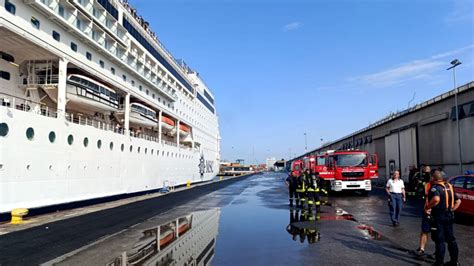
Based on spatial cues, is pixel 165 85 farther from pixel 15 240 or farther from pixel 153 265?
pixel 153 265

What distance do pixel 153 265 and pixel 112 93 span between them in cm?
1779

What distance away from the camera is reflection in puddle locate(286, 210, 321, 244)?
26.8 feet

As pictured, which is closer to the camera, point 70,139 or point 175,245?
point 175,245

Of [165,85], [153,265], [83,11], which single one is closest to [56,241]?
[153,265]

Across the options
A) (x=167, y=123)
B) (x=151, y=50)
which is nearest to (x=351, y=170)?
(x=167, y=123)

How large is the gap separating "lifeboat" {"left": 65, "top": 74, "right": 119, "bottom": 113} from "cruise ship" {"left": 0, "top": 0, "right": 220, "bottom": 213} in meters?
0.05

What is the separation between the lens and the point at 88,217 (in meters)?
12.9

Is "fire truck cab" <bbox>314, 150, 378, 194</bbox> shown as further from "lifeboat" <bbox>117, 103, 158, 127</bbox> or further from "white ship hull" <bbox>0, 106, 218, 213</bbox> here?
"lifeboat" <bbox>117, 103, 158, 127</bbox>

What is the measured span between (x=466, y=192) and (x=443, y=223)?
5.11 m

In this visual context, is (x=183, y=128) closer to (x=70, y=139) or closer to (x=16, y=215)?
(x=70, y=139)

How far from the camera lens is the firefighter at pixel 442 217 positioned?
5.52 metres

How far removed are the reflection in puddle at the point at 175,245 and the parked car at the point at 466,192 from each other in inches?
278

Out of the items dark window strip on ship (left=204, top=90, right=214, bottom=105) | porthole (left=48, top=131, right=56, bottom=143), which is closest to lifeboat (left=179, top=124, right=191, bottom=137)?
dark window strip on ship (left=204, top=90, right=214, bottom=105)

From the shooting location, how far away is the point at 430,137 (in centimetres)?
2441
